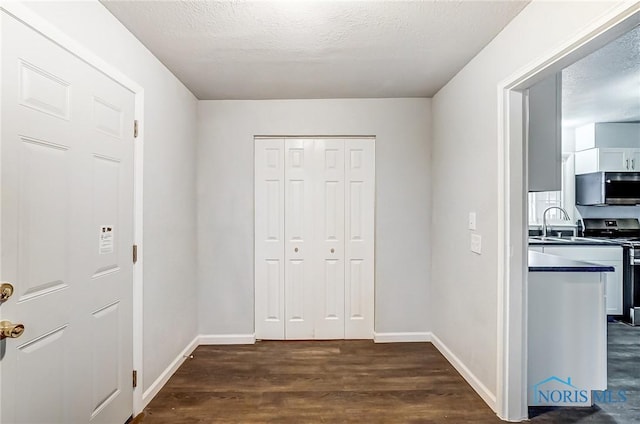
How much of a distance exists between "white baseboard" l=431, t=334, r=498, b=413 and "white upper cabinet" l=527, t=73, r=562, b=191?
1481mm

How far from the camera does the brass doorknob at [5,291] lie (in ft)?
3.96

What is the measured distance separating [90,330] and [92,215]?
0.61 meters

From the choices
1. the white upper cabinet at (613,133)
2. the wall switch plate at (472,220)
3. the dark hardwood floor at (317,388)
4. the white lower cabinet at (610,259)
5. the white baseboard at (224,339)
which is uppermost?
the white upper cabinet at (613,133)

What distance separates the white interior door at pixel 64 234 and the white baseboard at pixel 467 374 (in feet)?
7.96

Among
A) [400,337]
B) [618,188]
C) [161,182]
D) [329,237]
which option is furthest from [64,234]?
[618,188]

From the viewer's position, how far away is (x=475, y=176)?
97.7 inches

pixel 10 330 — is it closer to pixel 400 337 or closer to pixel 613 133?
pixel 400 337

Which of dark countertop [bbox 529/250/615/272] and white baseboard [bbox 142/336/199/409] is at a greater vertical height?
dark countertop [bbox 529/250/615/272]

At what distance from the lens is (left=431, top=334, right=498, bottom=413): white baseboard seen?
2.25m

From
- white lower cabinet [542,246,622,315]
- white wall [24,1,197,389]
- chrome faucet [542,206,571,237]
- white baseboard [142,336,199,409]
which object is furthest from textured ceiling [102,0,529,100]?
chrome faucet [542,206,571,237]

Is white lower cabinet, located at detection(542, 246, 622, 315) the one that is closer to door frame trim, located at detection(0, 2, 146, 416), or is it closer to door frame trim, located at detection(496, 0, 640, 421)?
door frame trim, located at detection(496, 0, 640, 421)

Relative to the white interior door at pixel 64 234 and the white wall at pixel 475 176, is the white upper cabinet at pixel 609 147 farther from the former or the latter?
the white interior door at pixel 64 234

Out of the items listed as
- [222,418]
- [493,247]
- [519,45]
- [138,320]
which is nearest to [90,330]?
[138,320]

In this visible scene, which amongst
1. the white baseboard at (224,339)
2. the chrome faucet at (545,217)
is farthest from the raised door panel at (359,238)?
the chrome faucet at (545,217)
